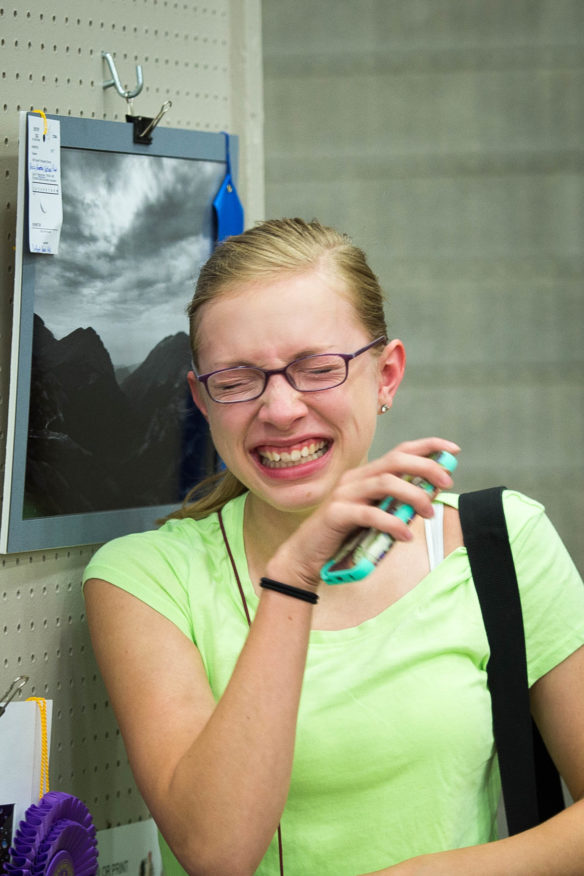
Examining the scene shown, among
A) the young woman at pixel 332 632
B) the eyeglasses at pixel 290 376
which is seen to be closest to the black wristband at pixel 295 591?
the young woman at pixel 332 632

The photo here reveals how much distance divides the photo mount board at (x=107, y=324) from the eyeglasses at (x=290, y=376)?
28 cm

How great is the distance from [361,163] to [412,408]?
0.71 m

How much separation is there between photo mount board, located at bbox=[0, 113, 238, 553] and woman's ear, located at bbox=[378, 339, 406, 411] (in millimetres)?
397

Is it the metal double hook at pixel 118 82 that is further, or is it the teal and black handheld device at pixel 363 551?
the metal double hook at pixel 118 82

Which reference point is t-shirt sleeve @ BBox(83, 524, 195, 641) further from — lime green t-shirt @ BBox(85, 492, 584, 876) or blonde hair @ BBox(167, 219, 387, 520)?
blonde hair @ BBox(167, 219, 387, 520)

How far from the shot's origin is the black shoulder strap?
1.33m

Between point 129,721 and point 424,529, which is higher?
point 424,529

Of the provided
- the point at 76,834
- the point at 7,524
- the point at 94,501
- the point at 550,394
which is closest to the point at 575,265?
the point at 550,394

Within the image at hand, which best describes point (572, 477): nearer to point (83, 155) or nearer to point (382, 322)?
point (382, 322)

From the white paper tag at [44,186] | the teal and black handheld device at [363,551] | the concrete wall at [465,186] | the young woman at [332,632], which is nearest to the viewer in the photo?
the teal and black handheld device at [363,551]

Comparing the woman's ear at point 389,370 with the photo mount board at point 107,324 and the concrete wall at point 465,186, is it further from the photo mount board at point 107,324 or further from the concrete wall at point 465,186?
the concrete wall at point 465,186

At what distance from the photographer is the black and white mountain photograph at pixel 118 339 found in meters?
1.45

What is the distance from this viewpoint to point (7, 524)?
1.38 metres

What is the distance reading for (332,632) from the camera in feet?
4.40
